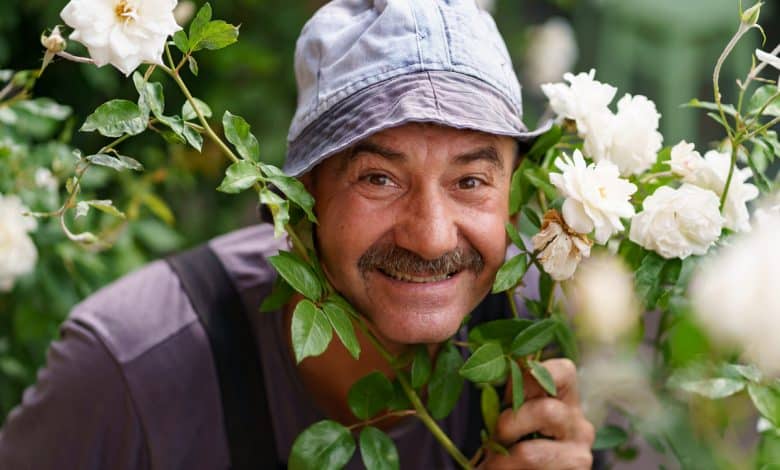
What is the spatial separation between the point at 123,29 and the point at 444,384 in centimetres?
56

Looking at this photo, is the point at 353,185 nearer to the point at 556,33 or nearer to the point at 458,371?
the point at 458,371

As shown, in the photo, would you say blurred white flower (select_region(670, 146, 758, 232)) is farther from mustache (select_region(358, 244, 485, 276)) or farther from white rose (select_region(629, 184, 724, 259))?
mustache (select_region(358, 244, 485, 276))

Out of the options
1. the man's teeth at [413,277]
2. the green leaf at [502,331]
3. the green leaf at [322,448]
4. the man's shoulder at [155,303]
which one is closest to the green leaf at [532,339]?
the green leaf at [502,331]

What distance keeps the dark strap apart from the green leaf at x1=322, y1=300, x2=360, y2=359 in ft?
1.26

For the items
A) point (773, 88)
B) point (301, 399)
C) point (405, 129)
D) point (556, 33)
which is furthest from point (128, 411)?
point (556, 33)

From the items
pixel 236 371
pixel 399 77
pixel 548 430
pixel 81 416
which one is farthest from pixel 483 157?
pixel 81 416

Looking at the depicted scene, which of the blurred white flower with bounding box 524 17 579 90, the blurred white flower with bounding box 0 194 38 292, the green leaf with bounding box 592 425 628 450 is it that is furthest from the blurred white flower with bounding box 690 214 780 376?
the blurred white flower with bounding box 524 17 579 90

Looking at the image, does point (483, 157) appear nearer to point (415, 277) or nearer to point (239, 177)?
point (415, 277)

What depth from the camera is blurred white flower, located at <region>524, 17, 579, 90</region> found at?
2.54 meters

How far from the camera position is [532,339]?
3.69ft

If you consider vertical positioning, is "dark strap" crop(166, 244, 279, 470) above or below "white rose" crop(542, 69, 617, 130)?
below

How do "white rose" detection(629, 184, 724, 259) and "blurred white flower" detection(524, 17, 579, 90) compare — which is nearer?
"white rose" detection(629, 184, 724, 259)

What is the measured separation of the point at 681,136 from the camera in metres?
2.80

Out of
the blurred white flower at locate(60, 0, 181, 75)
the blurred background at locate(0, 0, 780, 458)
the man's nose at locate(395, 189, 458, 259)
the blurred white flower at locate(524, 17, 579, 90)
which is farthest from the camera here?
the blurred white flower at locate(524, 17, 579, 90)
